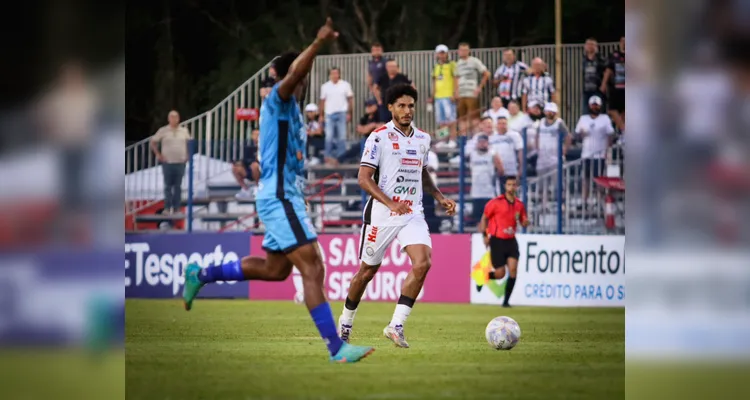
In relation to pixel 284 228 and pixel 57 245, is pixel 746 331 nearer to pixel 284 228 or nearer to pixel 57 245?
pixel 57 245

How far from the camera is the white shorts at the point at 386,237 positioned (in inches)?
474

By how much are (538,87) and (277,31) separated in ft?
48.9

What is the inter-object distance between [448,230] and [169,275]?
577 cm

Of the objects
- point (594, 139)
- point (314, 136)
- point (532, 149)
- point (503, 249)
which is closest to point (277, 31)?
point (314, 136)

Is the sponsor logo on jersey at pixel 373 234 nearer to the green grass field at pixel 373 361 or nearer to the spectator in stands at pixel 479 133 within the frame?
the green grass field at pixel 373 361

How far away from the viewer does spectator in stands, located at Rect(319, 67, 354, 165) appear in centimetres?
2481

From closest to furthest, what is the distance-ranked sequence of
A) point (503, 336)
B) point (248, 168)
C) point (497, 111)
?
point (503, 336)
point (497, 111)
point (248, 168)

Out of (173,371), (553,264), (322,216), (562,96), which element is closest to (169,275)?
(322,216)

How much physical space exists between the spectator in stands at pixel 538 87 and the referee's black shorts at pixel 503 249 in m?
4.25

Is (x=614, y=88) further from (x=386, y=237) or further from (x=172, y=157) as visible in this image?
(x=386, y=237)

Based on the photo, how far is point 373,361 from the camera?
397 inches

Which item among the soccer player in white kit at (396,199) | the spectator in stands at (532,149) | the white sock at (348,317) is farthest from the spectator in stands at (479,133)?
the white sock at (348,317)

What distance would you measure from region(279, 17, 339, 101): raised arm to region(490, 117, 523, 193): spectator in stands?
1317 centimetres

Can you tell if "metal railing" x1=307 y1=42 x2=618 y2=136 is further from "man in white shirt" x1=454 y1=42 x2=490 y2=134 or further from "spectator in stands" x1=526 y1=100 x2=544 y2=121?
"spectator in stands" x1=526 y1=100 x2=544 y2=121
